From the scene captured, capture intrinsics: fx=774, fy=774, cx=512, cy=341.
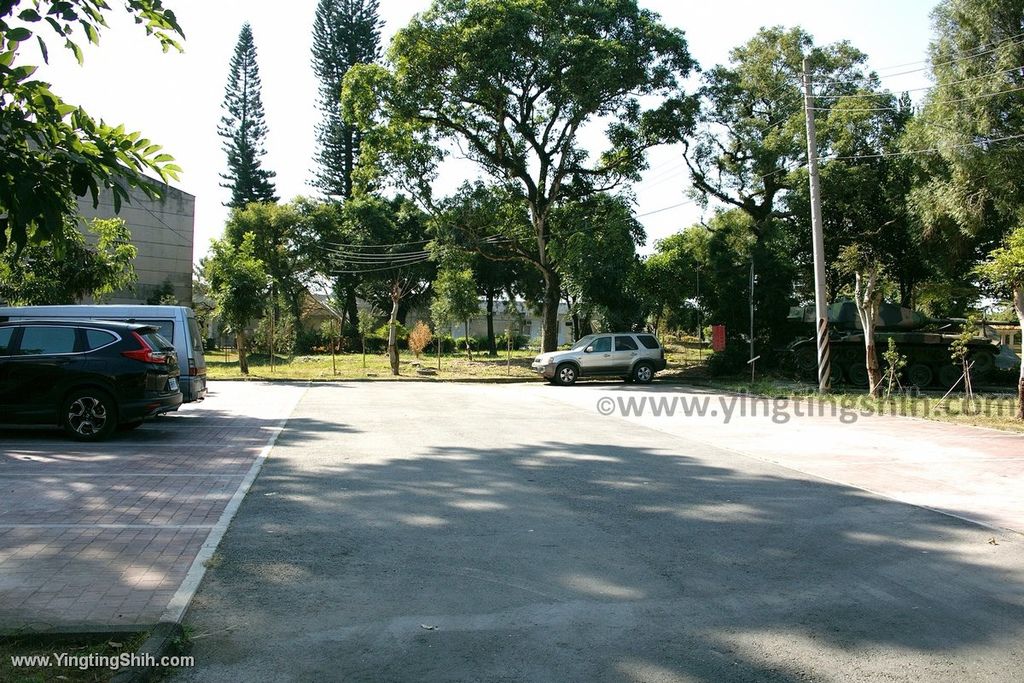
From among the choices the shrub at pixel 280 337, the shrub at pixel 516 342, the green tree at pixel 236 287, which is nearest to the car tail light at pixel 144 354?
the green tree at pixel 236 287

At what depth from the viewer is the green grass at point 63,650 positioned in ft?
11.7

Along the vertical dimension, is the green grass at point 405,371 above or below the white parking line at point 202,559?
above

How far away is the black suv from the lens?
10703 mm

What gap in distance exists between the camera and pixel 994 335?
2895 centimetres

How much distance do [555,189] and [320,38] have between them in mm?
26858

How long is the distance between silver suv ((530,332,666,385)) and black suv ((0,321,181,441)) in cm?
1727

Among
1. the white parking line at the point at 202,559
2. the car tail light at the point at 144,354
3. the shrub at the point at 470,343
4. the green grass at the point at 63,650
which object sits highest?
the shrub at the point at 470,343

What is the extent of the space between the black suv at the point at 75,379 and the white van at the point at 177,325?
2.73 metres

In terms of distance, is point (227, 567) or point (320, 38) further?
point (320, 38)

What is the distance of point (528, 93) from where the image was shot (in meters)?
30.2

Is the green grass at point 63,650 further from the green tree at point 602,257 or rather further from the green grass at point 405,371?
the green tree at point 602,257

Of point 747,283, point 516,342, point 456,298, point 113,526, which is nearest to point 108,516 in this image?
point 113,526

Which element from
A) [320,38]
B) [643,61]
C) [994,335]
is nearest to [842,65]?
[643,61]

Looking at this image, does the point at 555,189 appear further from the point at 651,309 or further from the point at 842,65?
the point at 842,65
